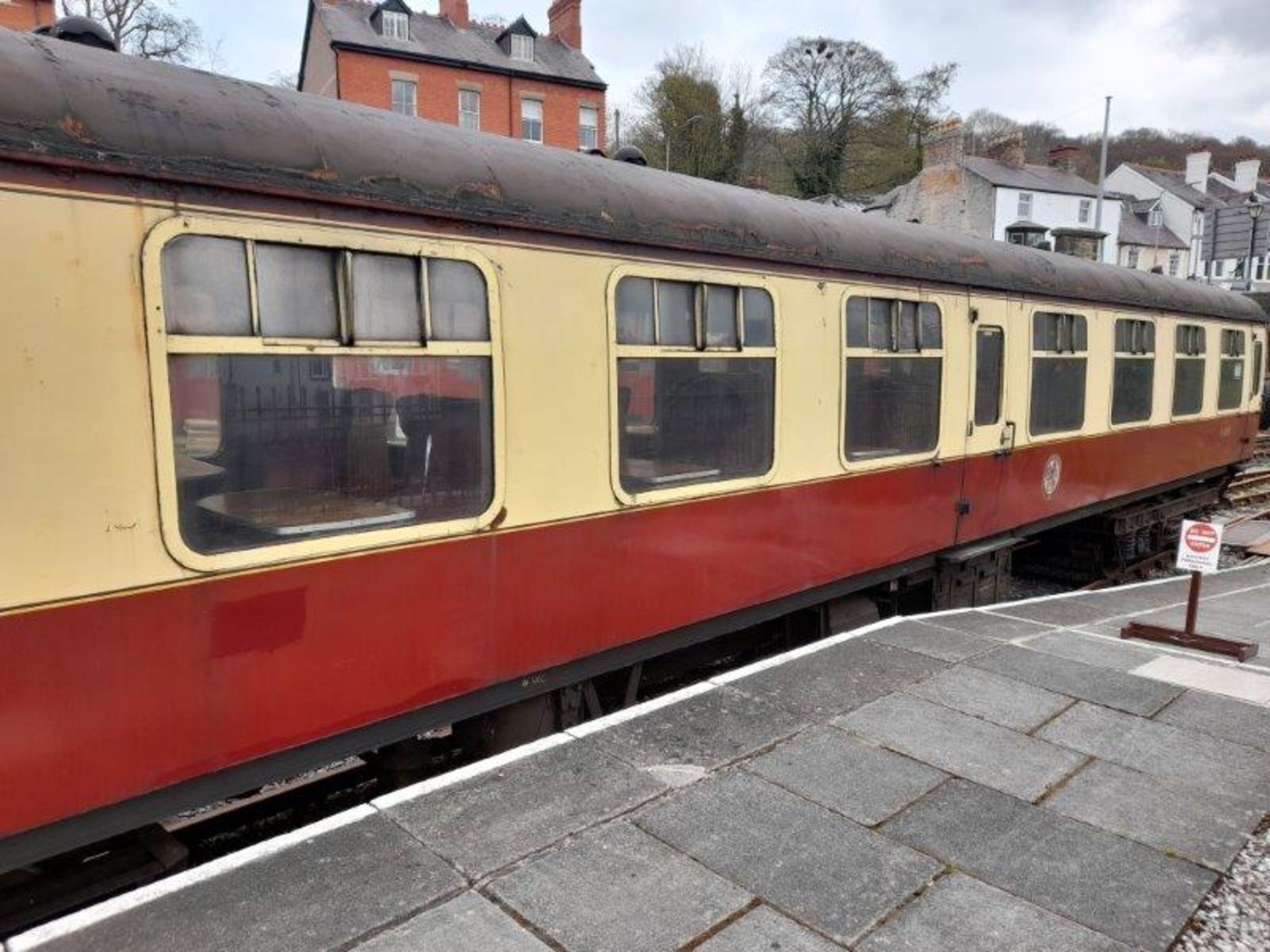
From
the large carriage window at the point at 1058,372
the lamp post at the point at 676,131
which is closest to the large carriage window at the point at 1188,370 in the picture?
the large carriage window at the point at 1058,372

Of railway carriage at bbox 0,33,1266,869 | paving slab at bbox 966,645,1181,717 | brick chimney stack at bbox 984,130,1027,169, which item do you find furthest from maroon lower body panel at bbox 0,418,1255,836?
brick chimney stack at bbox 984,130,1027,169

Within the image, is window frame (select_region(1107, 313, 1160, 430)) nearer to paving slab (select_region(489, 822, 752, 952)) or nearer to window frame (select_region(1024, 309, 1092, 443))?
window frame (select_region(1024, 309, 1092, 443))

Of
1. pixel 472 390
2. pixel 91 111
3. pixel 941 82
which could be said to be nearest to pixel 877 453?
pixel 472 390

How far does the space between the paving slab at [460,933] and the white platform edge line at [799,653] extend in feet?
6.78

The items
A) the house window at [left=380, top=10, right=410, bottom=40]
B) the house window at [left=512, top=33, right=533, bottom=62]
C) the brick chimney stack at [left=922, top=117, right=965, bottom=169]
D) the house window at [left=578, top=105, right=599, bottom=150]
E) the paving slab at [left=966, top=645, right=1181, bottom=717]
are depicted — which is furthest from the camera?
the house window at [left=578, top=105, right=599, bottom=150]

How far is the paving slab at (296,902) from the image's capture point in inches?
96.2

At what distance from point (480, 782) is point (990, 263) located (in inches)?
203

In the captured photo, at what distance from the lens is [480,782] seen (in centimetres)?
340

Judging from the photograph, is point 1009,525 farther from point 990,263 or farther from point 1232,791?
point 1232,791

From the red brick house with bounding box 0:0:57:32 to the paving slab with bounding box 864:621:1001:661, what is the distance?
86.4ft

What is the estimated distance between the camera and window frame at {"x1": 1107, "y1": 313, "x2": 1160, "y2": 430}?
26.6ft

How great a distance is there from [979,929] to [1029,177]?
39910 mm

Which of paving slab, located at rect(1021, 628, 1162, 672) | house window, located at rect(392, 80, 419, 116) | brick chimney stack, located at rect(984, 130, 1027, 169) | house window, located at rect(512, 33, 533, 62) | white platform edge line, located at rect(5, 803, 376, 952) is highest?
house window, located at rect(512, 33, 533, 62)

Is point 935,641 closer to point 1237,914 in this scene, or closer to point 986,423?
point 986,423
